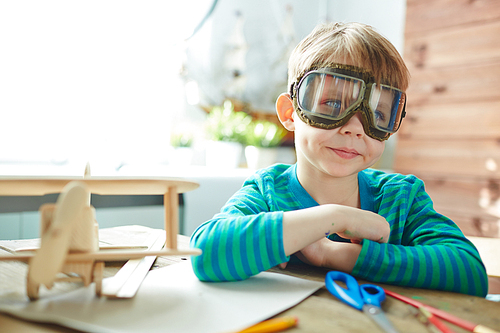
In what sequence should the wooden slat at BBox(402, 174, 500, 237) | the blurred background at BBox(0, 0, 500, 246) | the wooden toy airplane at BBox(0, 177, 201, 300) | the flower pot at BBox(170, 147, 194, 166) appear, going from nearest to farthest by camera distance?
the wooden toy airplane at BBox(0, 177, 201, 300)
the blurred background at BBox(0, 0, 500, 246)
the wooden slat at BBox(402, 174, 500, 237)
the flower pot at BBox(170, 147, 194, 166)

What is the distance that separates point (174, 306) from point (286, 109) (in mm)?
517

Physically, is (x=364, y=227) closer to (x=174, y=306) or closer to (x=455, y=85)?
(x=174, y=306)

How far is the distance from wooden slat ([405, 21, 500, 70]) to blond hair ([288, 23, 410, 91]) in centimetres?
147

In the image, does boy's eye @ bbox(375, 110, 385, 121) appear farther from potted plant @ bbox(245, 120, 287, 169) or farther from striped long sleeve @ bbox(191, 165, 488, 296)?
potted plant @ bbox(245, 120, 287, 169)

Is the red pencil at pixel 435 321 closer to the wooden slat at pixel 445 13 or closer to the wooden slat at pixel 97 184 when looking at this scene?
the wooden slat at pixel 97 184

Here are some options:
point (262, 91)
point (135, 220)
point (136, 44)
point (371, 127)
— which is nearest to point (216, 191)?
point (135, 220)

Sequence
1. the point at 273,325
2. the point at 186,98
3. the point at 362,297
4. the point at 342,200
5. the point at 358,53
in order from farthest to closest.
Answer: the point at 186,98, the point at 342,200, the point at 358,53, the point at 362,297, the point at 273,325

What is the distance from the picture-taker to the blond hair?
26.9 inches

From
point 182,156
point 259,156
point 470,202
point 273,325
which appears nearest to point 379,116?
point 273,325

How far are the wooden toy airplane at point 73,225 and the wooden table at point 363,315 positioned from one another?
53 mm

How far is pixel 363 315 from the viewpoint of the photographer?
0.41m

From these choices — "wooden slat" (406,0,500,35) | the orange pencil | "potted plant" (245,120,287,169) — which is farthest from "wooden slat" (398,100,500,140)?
the orange pencil

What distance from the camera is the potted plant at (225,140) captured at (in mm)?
1887

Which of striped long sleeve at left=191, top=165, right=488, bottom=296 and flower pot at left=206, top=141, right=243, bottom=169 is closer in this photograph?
striped long sleeve at left=191, top=165, right=488, bottom=296
